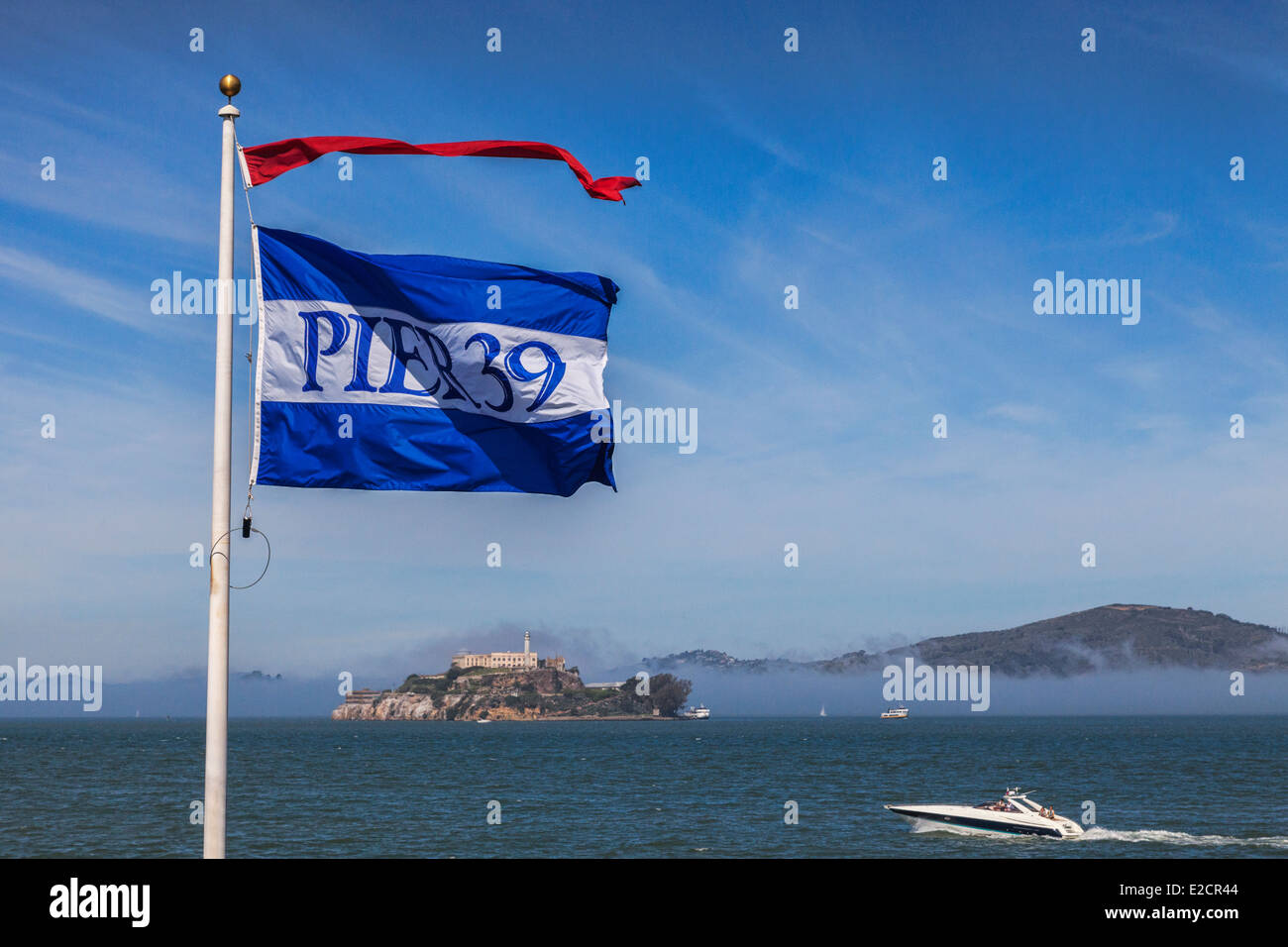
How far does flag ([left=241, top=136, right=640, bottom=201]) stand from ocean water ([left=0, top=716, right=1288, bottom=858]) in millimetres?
39609

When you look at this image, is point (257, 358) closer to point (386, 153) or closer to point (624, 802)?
point (386, 153)

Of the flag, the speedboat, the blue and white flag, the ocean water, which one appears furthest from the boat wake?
the flag

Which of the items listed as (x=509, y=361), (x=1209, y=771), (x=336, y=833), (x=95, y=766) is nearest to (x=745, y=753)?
(x=1209, y=771)

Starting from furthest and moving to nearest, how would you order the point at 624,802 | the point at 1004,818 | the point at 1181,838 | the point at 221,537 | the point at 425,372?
the point at 624,802 < the point at 1181,838 < the point at 1004,818 < the point at 425,372 < the point at 221,537

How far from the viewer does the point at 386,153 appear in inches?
432

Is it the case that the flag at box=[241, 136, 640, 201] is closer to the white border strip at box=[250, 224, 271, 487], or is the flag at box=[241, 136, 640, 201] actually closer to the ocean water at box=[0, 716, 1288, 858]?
the white border strip at box=[250, 224, 271, 487]

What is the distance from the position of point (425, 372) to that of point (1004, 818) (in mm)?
46974

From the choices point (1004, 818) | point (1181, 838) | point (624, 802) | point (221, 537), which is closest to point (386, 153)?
point (221, 537)
